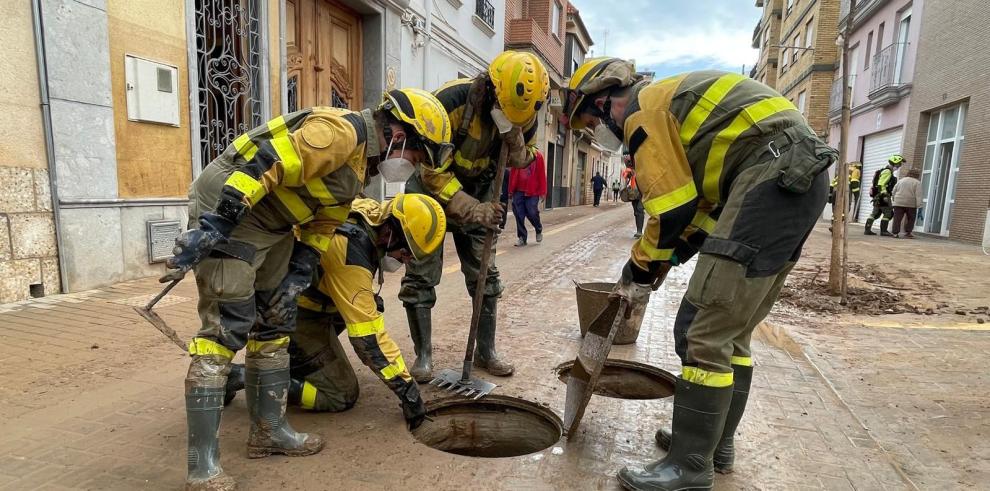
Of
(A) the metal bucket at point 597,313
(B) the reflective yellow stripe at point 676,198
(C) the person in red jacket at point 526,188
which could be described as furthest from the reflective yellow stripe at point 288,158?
(C) the person in red jacket at point 526,188

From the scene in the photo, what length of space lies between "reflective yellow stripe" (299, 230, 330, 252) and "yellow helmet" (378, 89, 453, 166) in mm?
623

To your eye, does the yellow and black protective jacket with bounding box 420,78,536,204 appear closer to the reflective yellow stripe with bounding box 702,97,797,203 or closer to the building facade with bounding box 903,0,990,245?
the reflective yellow stripe with bounding box 702,97,797,203

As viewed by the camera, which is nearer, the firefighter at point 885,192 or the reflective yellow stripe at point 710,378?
the reflective yellow stripe at point 710,378

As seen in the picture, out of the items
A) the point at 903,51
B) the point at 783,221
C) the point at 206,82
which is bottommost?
the point at 783,221

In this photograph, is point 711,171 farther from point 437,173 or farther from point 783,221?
point 437,173

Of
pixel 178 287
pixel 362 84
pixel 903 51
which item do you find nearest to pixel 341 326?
pixel 178 287

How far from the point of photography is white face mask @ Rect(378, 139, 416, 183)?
97.4 inches

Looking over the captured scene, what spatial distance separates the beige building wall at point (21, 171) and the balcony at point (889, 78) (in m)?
17.3

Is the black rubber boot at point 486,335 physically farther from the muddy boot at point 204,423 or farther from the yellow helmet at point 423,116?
the muddy boot at point 204,423

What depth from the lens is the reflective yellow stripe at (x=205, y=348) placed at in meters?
2.04

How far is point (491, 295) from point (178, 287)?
11.3 feet

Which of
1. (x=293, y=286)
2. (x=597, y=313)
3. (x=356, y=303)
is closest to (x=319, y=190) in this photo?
(x=293, y=286)

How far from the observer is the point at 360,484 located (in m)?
2.13

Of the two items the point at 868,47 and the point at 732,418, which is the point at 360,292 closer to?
the point at 732,418
